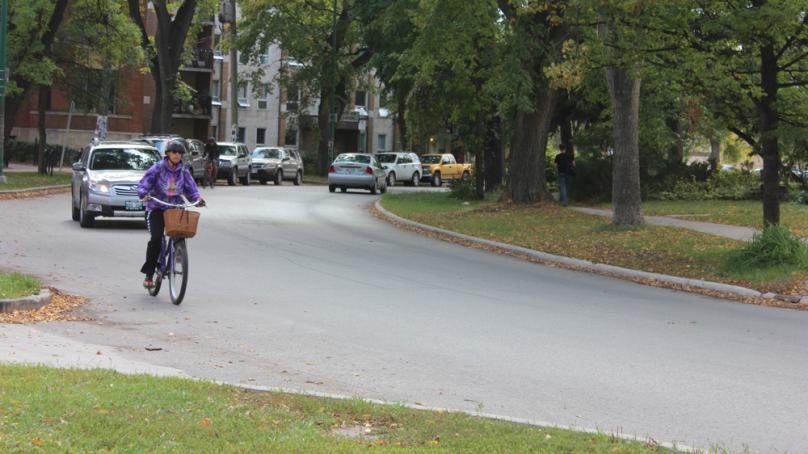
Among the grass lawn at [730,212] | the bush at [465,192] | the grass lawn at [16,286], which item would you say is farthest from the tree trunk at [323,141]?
the grass lawn at [16,286]

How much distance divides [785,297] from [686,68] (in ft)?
14.1

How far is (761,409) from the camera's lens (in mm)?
7223

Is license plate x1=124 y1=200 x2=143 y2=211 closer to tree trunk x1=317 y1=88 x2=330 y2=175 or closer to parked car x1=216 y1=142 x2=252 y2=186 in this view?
parked car x1=216 y1=142 x2=252 y2=186

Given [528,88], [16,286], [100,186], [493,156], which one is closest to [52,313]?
[16,286]

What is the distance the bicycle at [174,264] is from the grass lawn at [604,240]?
26.2ft

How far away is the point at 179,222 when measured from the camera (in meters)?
11.2

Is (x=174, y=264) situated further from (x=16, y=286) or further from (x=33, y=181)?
(x=33, y=181)

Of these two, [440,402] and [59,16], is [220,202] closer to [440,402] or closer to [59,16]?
[59,16]

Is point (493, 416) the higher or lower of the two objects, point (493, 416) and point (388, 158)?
the lower

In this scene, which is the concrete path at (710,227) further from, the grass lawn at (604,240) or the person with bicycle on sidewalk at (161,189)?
the person with bicycle on sidewalk at (161,189)

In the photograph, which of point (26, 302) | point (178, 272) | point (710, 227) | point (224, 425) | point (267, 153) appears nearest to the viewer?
point (224, 425)

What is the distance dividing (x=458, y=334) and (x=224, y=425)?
4.59m

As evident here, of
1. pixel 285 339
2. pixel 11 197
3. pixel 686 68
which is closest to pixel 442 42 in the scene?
pixel 686 68

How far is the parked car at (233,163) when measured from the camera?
4278cm
